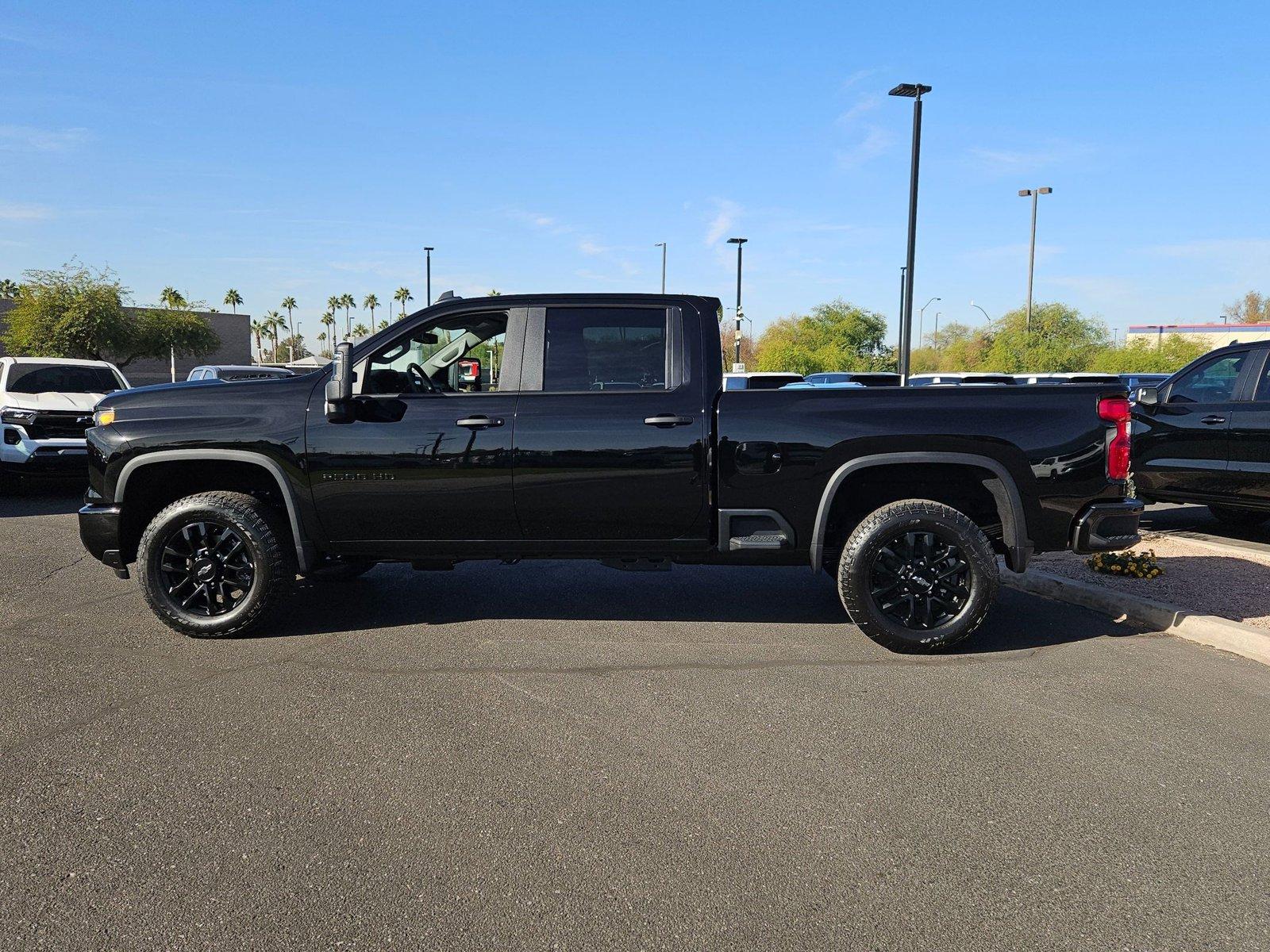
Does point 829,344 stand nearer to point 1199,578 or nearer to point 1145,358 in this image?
point 1145,358

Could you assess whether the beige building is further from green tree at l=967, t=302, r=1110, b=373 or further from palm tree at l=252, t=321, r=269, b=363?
palm tree at l=252, t=321, r=269, b=363

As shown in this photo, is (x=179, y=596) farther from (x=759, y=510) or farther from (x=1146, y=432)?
(x=1146, y=432)

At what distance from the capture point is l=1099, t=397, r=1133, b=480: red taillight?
539 cm

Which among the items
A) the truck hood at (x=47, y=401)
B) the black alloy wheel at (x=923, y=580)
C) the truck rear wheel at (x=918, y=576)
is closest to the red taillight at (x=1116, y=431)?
the truck rear wheel at (x=918, y=576)

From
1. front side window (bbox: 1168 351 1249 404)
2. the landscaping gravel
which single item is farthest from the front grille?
front side window (bbox: 1168 351 1249 404)

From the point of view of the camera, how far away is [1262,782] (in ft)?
12.4

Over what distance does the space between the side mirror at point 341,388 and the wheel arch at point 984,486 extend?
2.78 m

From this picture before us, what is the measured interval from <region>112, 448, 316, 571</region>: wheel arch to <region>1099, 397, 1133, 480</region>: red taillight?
4.67 m

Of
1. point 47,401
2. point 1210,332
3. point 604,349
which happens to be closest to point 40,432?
point 47,401

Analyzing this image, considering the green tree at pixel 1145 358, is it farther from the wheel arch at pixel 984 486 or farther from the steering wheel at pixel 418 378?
the steering wheel at pixel 418 378

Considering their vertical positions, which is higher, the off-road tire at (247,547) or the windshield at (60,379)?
the windshield at (60,379)

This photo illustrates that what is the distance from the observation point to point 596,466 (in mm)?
5480

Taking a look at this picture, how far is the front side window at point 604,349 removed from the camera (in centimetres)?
564

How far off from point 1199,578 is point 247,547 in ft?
22.2
